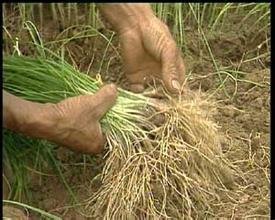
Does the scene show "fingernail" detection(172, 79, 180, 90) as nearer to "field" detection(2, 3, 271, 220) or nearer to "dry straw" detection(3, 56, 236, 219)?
"dry straw" detection(3, 56, 236, 219)

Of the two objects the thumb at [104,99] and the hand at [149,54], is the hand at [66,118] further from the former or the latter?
the hand at [149,54]

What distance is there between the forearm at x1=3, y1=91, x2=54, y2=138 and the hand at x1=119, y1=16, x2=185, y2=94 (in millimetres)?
428

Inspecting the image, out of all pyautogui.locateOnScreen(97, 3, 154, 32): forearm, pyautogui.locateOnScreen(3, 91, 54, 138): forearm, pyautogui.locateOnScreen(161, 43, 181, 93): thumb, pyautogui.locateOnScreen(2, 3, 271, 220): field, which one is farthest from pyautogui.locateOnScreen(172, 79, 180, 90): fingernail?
pyautogui.locateOnScreen(3, 91, 54, 138): forearm

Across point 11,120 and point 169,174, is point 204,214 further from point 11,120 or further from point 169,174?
point 11,120

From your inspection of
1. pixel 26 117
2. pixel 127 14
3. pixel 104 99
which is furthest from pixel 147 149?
pixel 127 14

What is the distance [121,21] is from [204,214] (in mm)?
701

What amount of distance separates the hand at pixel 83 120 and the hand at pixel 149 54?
0.75ft

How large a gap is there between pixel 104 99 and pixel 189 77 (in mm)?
464

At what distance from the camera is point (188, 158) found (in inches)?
88.3

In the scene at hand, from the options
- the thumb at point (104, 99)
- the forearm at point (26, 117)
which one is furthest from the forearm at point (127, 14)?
the forearm at point (26, 117)

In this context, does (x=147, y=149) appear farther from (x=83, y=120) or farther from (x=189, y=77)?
(x=189, y=77)

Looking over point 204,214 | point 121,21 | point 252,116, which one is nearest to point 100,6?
point 121,21

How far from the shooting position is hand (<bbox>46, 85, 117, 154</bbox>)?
2.13m

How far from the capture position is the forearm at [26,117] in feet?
6.82
